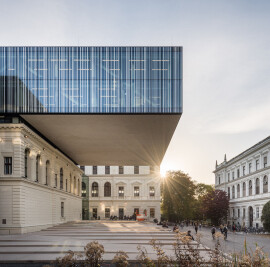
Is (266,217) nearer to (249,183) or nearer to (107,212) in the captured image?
(249,183)

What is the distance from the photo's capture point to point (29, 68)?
113 feet

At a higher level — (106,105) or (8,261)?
(106,105)

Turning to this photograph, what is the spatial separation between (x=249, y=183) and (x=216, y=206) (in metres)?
10.8

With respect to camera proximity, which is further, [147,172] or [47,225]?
[147,172]

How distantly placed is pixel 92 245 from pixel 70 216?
163ft

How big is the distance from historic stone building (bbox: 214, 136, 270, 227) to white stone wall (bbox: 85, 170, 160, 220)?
16.1m

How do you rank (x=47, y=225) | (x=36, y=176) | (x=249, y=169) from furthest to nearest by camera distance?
(x=249, y=169), (x=47, y=225), (x=36, y=176)

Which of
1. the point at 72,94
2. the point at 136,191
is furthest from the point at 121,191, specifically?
the point at 72,94

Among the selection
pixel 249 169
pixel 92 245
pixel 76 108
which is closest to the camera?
pixel 92 245

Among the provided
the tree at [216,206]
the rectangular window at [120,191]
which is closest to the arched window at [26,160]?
the tree at [216,206]

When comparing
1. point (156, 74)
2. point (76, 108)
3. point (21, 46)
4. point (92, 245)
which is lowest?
point (92, 245)

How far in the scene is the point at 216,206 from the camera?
7150 centimetres

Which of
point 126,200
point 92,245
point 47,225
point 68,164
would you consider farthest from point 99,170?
point 92,245

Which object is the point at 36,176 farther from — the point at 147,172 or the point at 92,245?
the point at 147,172
